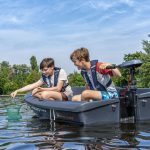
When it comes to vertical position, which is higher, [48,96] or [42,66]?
[42,66]

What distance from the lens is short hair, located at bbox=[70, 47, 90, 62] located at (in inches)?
266

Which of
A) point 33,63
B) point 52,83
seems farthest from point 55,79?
point 33,63

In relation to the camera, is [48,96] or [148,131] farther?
[48,96]

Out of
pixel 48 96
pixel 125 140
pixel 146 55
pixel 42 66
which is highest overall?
pixel 146 55

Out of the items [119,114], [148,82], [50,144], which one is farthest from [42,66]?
[148,82]

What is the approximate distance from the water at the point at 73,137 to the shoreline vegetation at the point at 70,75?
29.3 ft

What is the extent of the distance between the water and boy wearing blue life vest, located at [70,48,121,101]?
0.60 meters

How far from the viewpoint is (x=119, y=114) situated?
6.48 meters

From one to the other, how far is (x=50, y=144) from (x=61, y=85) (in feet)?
9.83

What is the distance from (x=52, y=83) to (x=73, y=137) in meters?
2.66

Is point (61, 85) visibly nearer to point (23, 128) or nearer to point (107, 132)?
point (23, 128)

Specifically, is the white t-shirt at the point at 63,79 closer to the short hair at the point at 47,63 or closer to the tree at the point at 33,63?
the short hair at the point at 47,63

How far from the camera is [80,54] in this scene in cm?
674

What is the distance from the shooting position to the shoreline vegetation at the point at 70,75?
46656mm
